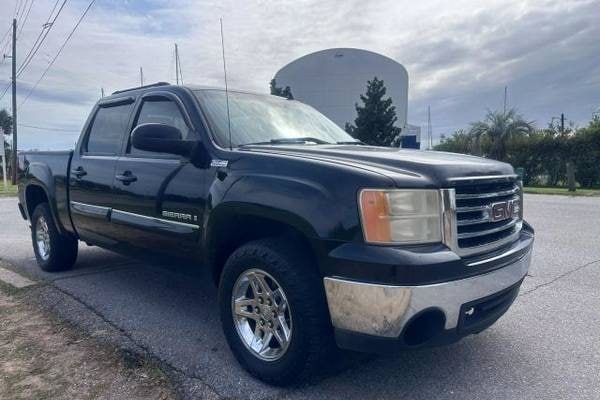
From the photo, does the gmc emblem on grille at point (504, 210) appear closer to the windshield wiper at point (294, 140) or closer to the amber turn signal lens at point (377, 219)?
the amber turn signal lens at point (377, 219)

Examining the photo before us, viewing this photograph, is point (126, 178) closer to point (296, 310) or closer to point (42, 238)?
point (296, 310)

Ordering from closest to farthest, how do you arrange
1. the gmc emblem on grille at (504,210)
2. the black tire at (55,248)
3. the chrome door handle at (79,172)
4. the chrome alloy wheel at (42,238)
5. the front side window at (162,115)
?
the gmc emblem on grille at (504,210) < the front side window at (162,115) < the chrome door handle at (79,172) < the black tire at (55,248) < the chrome alloy wheel at (42,238)

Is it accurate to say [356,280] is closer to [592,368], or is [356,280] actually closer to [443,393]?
[443,393]

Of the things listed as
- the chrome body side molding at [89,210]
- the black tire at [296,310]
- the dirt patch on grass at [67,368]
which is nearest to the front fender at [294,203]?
the black tire at [296,310]

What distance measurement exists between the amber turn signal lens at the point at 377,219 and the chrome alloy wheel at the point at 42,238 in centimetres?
462

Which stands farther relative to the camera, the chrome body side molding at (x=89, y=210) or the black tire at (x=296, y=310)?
the chrome body side molding at (x=89, y=210)

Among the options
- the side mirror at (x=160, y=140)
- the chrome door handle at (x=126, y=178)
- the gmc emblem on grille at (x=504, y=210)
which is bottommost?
the gmc emblem on grille at (x=504, y=210)

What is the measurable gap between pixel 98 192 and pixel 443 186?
10.9ft

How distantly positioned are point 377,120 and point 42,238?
26803 millimetres

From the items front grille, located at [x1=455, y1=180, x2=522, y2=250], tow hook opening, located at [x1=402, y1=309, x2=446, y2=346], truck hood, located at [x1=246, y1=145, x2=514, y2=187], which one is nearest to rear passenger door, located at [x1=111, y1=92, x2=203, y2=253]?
truck hood, located at [x1=246, y1=145, x2=514, y2=187]

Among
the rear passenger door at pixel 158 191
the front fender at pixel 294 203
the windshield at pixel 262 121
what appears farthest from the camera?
the windshield at pixel 262 121

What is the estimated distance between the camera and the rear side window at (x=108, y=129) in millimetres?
4531

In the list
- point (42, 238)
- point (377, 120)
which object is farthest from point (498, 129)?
point (42, 238)

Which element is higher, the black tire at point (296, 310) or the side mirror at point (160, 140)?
the side mirror at point (160, 140)
